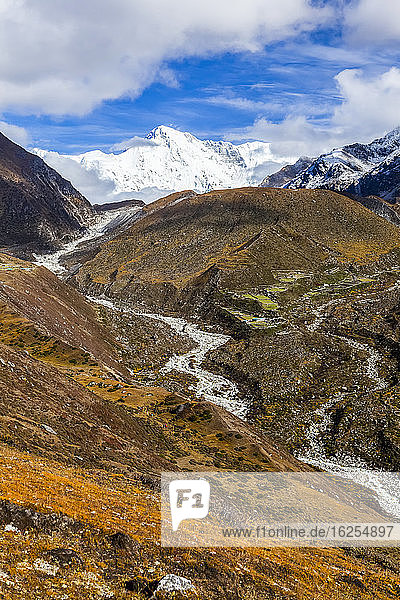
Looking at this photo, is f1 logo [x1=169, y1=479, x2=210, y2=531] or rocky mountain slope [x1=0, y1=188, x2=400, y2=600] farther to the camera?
f1 logo [x1=169, y1=479, x2=210, y2=531]

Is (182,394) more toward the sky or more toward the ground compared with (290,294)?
more toward the ground

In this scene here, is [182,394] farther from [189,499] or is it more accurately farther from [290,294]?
[290,294]

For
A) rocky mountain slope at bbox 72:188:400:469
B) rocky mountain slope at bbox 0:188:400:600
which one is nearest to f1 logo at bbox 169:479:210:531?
rocky mountain slope at bbox 0:188:400:600

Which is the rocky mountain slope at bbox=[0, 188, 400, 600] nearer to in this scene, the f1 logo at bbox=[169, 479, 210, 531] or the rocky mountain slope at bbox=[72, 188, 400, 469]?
the rocky mountain slope at bbox=[72, 188, 400, 469]

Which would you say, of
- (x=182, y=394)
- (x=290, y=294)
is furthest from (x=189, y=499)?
(x=290, y=294)

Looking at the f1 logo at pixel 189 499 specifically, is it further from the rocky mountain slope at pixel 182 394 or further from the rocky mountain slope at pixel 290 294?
the rocky mountain slope at pixel 290 294

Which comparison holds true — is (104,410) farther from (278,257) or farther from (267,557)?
(278,257)

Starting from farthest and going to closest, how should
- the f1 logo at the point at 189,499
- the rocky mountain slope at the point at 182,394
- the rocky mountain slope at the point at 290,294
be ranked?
1. the rocky mountain slope at the point at 290,294
2. the f1 logo at the point at 189,499
3. the rocky mountain slope at the point at 182,394

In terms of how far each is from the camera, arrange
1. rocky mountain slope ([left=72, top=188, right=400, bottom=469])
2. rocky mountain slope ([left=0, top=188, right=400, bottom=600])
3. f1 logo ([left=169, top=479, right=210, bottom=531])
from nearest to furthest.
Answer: rocky mountain slope ([left=0, top=188, right=400, bottom=600]) < f1 logo ([left=169, top=479, right=210, bottom=531]) < rocky mountain slope ([left=72, top=188, right=400, bottom=469])

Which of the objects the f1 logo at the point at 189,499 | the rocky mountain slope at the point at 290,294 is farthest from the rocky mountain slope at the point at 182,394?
the f1 logo at the point at 189,499
